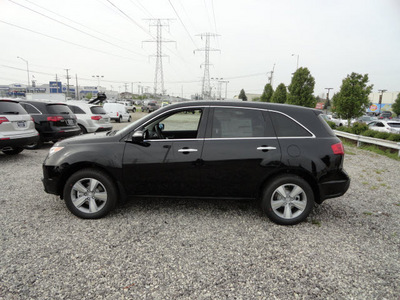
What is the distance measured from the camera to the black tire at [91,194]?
3523 millimetres

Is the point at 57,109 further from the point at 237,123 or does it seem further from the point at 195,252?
the point at 195,252

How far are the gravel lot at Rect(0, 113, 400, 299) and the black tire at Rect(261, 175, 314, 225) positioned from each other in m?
0.16

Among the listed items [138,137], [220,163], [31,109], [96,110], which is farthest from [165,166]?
[96,110]

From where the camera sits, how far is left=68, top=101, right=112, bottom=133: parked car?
11.4 meters

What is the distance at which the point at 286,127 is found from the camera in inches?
138

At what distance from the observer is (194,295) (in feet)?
7.43

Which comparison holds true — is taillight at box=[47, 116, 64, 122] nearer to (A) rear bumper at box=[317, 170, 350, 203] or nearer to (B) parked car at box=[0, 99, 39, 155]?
(B) parked car at box=[0, 99, 39, 155]

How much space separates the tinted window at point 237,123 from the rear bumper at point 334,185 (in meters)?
1.07

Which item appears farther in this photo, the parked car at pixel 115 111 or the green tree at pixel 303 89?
the green tree at pixel 303 89

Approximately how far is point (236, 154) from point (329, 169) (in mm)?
1277

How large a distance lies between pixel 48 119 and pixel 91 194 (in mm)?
6073

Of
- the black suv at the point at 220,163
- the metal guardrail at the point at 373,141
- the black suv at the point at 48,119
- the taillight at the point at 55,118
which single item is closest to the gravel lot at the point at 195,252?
the black suv at the point at 220,163

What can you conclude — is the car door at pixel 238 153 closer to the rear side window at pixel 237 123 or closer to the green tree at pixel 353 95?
the rear side window at pixel 237 123

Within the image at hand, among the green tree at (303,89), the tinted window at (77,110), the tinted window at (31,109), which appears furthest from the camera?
the green tree at (303,89)
